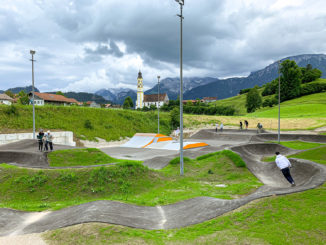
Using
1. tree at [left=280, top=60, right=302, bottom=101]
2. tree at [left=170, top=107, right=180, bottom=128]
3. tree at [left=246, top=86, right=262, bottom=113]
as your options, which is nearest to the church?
tree at [left=246, top=86, right=262, bottom=113]

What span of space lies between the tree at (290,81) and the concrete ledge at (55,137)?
91280mm

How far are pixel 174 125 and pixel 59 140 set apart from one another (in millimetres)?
28339

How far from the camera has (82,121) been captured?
133 feet

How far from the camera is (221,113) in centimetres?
7962

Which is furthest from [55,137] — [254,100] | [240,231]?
[254,100]

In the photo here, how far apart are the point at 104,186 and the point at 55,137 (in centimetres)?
2328

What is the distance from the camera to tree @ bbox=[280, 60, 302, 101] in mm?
93250

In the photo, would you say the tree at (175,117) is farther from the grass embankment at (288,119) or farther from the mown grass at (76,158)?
the mown grass at (76,158)

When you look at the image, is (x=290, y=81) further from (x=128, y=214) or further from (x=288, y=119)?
(x=128, y=214)

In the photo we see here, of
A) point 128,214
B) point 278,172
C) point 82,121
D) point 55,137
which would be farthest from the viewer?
point 82,121

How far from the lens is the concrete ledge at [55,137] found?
2706cm

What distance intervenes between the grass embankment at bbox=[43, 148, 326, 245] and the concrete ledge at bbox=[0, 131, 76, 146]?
86.6 ft

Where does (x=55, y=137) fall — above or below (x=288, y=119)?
below

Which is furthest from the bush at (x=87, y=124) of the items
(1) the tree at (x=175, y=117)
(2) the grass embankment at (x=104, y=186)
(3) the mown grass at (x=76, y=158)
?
(2) the grass embankment at (x=104, y=186)
